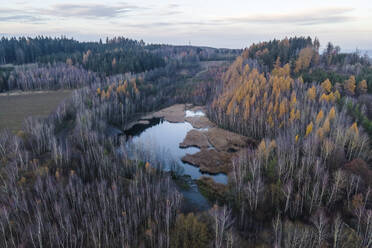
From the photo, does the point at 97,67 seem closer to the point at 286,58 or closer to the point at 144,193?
the point at 286,58

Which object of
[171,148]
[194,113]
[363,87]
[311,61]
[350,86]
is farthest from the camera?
[311,61]

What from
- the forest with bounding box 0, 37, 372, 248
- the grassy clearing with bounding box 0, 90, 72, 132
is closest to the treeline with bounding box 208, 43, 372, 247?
the forest with bounding box 0, 37, 372, 248

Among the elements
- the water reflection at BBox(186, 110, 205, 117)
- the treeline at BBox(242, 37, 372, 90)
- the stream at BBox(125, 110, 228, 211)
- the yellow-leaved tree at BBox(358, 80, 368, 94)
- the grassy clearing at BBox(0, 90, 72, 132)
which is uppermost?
the treeline at BBox(242, 37, 372, 90)

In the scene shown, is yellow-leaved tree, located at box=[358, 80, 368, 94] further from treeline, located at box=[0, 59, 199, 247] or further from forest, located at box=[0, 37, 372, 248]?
treeline, located at box=[0, 59, 199, 247]

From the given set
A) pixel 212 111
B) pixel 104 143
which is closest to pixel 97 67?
pixel 212 111

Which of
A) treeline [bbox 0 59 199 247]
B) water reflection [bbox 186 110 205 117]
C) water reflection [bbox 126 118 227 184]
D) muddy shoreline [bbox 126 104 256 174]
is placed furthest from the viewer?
water reflection [bbox 186 110 205 117]

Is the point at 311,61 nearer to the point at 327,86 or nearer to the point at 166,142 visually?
the point at 327,86

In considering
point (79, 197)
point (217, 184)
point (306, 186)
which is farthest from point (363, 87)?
point (79, 197)

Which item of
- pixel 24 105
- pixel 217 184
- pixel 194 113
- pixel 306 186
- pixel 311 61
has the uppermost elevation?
pixel 311 61

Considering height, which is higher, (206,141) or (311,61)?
(311,61)
